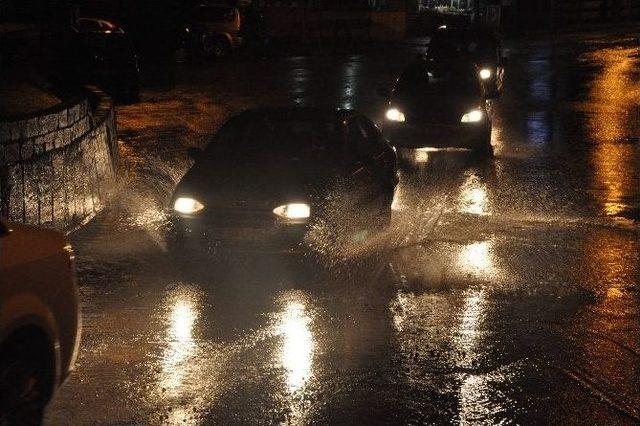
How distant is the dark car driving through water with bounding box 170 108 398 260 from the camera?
32.5 feet

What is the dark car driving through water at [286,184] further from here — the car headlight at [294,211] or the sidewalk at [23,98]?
the sidewalk at [23,98]

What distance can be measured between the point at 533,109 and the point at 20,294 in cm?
2072

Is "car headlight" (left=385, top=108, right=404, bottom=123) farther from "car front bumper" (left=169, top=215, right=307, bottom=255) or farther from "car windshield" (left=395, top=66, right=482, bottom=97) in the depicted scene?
"car front bumper" (left=169, top=215, right=307, bottom=255)

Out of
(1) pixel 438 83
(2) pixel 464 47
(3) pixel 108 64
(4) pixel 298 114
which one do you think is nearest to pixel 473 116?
(1) pixel 438 83

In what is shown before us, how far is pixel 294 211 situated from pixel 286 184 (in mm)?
400

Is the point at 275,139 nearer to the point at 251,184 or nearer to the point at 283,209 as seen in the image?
the point at 251,184

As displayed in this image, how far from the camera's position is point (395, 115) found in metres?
17.8

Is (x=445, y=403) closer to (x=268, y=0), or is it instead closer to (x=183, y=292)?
(x=183, y=292)

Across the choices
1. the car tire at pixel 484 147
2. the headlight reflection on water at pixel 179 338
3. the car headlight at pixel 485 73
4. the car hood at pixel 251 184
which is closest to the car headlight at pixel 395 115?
the car tire at pixel 484 147

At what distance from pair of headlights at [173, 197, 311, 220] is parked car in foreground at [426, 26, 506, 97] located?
16327mm

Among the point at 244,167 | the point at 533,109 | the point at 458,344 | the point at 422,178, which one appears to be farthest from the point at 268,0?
the point at 458,344

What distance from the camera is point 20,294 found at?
16.9 feet

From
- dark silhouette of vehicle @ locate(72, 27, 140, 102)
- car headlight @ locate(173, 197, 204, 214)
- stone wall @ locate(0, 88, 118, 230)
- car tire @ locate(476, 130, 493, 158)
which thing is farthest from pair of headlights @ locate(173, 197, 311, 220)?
dark silhouette of vehicle @ locate(72, 27, 140, 102)

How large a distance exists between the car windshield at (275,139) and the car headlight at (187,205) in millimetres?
1003
